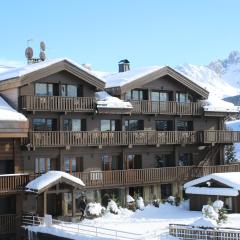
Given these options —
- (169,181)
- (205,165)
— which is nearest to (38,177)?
(169,181)

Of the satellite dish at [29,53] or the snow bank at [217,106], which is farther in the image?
the satellite dish at [29,53]

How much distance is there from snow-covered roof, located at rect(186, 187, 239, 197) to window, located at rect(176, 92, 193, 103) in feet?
29.5

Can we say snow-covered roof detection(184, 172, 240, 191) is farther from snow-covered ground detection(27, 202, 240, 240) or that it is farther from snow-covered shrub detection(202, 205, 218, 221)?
snow-covered shrub detection(202, 205, 218, 221)

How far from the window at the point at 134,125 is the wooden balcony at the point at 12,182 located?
10.4m

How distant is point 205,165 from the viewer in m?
48.3

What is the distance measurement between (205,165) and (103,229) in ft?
55.5

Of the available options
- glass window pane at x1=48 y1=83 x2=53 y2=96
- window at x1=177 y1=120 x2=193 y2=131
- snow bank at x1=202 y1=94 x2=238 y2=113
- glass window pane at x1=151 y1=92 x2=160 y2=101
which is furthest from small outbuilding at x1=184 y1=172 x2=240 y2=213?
glass window pane at x1=48 y1=83 x2=53 y2=96

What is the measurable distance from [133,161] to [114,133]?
392 centimetres

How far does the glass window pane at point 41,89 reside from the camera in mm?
39781

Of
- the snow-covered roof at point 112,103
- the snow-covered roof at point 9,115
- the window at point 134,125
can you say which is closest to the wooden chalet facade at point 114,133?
the window at point 134,125

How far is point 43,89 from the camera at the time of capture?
40.2 m

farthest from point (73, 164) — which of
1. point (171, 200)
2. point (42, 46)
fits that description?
point (42, 46)

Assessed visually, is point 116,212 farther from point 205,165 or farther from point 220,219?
point 205,165

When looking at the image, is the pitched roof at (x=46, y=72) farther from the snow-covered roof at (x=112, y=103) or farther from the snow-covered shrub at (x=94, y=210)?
the snow-covered shrub at (x=94, y=210)
